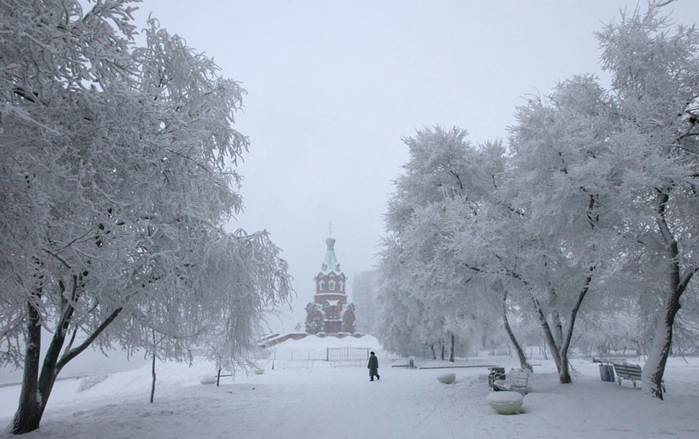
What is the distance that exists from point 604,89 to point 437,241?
6.81m

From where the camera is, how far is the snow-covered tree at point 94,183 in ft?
13.1

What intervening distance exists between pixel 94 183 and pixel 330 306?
197 feet

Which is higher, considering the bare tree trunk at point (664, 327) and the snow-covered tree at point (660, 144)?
the snow-covered tree at point (660, 144)

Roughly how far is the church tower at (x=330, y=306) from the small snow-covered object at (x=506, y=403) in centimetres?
5354

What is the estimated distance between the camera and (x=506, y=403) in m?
9.27

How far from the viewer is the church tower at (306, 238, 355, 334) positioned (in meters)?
61.8

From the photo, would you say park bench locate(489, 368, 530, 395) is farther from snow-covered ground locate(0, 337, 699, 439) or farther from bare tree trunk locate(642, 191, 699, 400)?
bare tree trunk locate(642, 191, 699, 400)

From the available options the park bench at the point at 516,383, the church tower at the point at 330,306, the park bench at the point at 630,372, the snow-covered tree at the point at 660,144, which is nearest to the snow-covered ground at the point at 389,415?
the park bench at the point at 516,383

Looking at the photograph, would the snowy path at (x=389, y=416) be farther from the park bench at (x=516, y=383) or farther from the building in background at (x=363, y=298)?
the building in background at (x=363, y=298)

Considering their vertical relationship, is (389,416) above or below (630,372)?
below

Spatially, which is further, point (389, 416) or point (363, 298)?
point (363, 298)

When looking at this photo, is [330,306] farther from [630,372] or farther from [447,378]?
[630,372]

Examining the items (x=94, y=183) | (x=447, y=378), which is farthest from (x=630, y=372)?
(x=94, y=183)

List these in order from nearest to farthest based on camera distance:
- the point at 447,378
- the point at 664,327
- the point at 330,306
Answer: the point at 664,327
the point at 447,378
the point at 330,306
